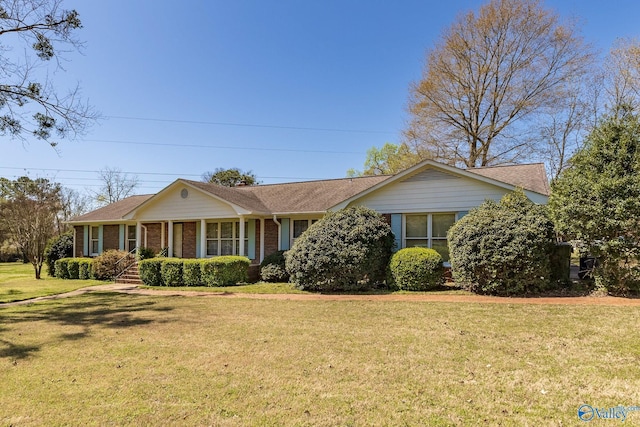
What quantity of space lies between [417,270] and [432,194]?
3.57 meters

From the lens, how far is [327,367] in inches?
193

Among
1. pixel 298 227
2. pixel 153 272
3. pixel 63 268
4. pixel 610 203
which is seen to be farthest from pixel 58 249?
pixel 610 203

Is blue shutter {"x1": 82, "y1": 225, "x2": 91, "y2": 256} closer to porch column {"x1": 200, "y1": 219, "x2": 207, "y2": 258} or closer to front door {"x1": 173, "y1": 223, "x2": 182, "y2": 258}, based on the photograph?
front door {"x1": 173, "y1": 223, "x2": 182, "y2": 258}

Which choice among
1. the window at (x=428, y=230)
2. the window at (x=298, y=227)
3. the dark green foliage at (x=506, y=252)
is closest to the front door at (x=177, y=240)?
the window at (x=298, y=227)

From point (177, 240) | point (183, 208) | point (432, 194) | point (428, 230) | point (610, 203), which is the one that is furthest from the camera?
point (177, 240)

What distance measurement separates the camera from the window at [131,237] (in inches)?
829

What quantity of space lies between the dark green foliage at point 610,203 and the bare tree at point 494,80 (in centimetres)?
1648

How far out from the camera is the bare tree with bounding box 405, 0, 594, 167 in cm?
2367

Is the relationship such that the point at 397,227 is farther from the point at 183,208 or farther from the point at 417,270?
the point at 183,208

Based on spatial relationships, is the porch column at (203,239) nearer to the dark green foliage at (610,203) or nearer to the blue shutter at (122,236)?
the blue shutter at (122,236)

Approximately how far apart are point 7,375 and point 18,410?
153 cm

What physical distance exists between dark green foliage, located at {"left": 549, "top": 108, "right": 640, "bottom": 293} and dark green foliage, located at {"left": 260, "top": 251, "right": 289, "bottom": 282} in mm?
9722

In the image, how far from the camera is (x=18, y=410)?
3.90 meters

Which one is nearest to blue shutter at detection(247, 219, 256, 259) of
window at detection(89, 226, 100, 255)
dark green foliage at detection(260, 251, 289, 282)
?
dark green foliage at detection(260, 251, 289, 282)
